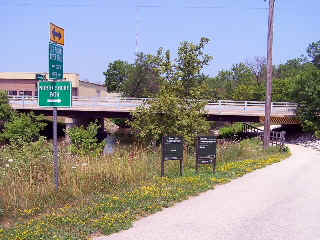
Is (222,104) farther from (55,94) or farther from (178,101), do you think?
(55,94)

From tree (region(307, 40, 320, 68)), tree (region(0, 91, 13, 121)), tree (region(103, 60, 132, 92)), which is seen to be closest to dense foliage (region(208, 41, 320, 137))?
tree (region(307, 40, 320, 68))

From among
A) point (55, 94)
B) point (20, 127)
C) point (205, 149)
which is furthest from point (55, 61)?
point (20, 127)

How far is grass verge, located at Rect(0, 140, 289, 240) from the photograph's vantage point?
19.3 ft

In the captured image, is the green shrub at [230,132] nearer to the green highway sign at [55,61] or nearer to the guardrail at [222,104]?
the guardrail at [222,104]

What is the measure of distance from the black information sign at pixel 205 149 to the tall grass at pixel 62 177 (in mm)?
874

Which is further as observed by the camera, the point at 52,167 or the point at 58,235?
the point at 52,167

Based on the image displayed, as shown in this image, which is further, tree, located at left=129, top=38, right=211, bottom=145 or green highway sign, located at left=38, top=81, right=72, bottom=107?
tree, located at left=129, top=38, right=211, bottom=145

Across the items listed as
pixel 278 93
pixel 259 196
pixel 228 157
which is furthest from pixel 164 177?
pixel 278 93

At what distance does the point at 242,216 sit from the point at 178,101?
13.1m

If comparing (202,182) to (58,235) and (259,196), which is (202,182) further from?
(58,235)

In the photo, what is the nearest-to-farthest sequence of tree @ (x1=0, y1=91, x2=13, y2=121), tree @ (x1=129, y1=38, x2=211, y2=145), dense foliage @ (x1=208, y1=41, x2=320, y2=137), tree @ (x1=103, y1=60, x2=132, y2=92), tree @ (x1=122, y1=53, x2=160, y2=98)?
tree @ (x1=129, y1=38, x2=211, y2=145) → dense foliage @ (x1=208, y1=41, x2=320, y2=137) → tree @ (x1=0, y1=91, x2=13, y2=121) → tree @ (x1=122, y1=53, x2=160, y2=98) → tree @ (x1=103, y1=60, x2=132, y2=92)

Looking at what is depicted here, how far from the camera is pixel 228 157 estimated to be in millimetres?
15492

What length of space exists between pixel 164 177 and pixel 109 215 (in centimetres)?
378

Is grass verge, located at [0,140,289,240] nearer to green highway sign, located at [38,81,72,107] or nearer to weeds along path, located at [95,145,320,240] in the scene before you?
weeds along path, located at [95,145,320,240]
